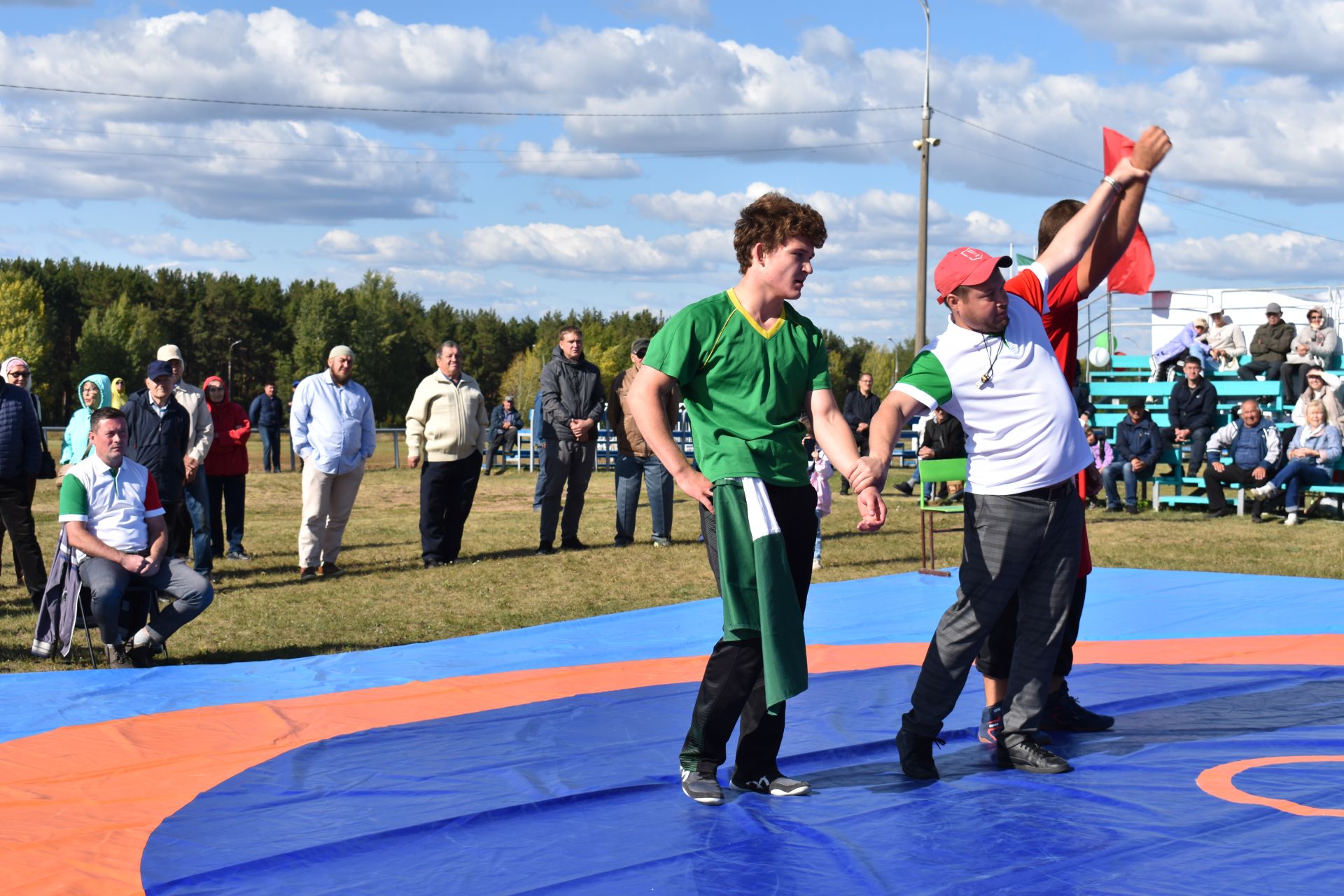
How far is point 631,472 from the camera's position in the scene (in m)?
11.3

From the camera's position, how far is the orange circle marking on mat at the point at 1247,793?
11.4ft

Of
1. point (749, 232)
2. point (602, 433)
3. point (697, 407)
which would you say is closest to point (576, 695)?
point (697, 407)

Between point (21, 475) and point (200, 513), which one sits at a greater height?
point (21, 475)

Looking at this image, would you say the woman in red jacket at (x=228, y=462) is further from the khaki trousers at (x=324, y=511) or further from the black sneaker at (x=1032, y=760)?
the black sneaker at (x=1032, y=760)

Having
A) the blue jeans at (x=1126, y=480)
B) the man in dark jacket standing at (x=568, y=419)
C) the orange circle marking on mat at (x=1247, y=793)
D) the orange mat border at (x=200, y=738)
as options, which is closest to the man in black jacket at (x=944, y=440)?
the blue jeans at (x=1126, y=480)

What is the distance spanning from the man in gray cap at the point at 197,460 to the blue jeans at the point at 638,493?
11.0 ft

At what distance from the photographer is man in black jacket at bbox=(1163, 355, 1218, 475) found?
14930 mm

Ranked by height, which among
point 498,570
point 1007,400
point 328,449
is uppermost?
point 1007,400

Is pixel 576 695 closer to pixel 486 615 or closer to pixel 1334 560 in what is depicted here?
pixel 486 615

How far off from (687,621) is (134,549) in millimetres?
2903

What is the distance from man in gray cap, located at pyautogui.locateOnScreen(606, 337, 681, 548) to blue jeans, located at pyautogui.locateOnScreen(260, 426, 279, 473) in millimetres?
12583

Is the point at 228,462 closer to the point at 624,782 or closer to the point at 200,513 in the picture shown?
the point at 200,513

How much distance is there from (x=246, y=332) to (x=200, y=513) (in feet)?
253

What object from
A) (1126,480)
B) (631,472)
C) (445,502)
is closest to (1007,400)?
(445,502)
